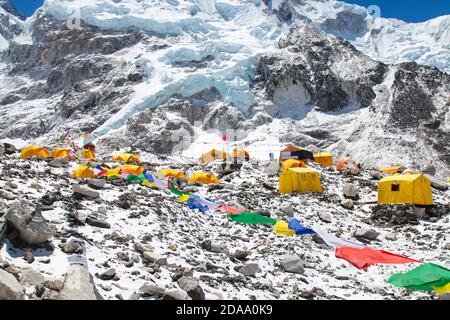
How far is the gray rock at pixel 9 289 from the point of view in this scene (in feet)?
17.7

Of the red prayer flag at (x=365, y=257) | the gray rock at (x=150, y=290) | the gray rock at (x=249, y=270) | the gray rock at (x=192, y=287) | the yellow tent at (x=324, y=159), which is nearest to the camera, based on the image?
the gray rock at (x=150, y=290)

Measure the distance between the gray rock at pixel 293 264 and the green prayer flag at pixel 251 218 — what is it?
14.3 ft

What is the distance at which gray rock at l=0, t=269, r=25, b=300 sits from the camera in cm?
539

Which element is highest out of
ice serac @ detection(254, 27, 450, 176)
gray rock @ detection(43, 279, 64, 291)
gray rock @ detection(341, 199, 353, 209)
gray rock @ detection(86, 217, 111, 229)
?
ice serac @ detection(254, 27, 450, 176)

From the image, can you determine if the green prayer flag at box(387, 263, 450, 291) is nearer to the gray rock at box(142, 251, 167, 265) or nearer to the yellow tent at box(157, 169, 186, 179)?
the gray rock at box(142, 251, 167, 265)

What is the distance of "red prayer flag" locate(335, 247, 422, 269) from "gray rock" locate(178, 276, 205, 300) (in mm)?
6332

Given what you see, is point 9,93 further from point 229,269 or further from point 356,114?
point 229,269

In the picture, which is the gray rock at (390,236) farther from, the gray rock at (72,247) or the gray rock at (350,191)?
the gray rock at (72,247)

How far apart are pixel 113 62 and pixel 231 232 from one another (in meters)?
116

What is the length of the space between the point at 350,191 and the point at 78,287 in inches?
750

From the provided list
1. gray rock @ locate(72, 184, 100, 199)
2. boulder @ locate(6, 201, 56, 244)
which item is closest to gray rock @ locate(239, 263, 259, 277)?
boulder @ locate(6, 201, 56, 244)

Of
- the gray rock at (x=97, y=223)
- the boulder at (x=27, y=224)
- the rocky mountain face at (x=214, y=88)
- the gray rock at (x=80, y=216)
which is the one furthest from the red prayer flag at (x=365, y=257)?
the rocky mountain face at (x=214, y=88)

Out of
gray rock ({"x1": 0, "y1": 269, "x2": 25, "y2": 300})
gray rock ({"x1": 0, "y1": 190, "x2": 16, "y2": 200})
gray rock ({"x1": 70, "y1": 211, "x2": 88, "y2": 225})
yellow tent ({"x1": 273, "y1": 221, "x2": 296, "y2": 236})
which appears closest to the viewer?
gray rock ({"x1": 0, "y1": 269, "x2": 25, "y2": 300})
